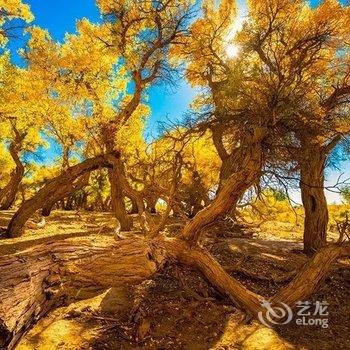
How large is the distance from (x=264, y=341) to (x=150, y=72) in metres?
11.8

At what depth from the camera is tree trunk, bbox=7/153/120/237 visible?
13.3m

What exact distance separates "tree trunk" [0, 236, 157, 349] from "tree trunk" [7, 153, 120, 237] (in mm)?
8322

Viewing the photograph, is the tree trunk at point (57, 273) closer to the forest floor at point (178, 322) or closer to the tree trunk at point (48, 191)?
the forest floor at point (178, 322)

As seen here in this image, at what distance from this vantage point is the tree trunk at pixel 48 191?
13.3 meters

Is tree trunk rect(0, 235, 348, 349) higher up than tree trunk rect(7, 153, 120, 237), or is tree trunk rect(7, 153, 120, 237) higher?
tree trunk rect(7, 153, 120, 237)

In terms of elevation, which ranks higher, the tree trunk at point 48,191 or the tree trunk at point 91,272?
the tree trunk at point 48,191

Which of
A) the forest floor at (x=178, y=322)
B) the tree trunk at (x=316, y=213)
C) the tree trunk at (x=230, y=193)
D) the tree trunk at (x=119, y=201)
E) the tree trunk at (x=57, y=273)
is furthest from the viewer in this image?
the tree trunk at (x=119, y=201)

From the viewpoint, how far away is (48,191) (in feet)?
44.6

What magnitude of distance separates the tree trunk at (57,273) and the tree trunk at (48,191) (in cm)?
832

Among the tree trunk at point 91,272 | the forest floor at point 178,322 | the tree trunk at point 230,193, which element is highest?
A: the tree trunk at point 230,193

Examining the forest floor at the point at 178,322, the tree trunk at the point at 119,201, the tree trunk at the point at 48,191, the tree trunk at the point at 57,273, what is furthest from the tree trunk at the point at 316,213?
the tree trunk at the point at 57,273

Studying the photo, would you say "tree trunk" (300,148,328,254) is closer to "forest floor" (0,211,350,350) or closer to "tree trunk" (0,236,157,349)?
"forest floor" (0,211,350,350)

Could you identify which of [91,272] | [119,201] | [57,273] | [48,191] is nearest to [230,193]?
[91,272]

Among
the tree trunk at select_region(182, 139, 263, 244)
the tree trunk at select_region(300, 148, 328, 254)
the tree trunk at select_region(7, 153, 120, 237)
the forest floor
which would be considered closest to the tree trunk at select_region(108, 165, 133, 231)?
the tree trunk at select_region(7, 153, 120, 237)
